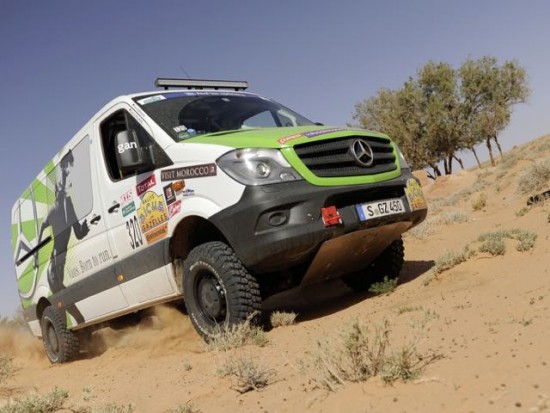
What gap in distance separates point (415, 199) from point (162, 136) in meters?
2.51

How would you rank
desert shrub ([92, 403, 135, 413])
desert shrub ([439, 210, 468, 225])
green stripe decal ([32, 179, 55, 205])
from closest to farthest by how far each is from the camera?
desert shrub ([92, 403, 135, 413])
green stripe decal ([32, 179, 55, 205])
desert shrub ([439, 210, 468, 225])

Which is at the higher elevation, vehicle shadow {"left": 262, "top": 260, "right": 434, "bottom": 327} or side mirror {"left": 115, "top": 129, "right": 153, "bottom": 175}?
side mirror {"left": 115, "top": 129, "right": 153, "bottom": 175}

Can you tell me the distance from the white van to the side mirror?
1 cm

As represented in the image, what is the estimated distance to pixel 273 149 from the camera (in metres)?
4.54

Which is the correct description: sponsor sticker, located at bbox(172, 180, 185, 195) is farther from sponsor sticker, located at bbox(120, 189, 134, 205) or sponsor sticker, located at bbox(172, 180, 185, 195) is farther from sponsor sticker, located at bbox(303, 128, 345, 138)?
sponsor sticker, located at bbox(303, 128, 345, 138)

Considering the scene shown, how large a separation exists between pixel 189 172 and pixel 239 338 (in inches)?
58.0

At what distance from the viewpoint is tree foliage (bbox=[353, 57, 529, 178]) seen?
3572 cm

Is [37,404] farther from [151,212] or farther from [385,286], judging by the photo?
[385,286]

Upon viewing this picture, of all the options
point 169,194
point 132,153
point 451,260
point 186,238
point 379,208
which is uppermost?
point 132,153

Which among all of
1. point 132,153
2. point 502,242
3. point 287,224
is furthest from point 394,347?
point 132,153

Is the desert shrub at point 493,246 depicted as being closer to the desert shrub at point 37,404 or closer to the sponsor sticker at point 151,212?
the sponsor sticker at point 151,212

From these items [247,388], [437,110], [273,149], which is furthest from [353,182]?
[437,110]

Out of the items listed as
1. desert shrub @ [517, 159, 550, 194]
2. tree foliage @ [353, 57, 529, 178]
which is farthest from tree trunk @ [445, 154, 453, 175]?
desert shrub @ [517, 159, 550, 194]

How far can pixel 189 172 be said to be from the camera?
4789 millimetres
